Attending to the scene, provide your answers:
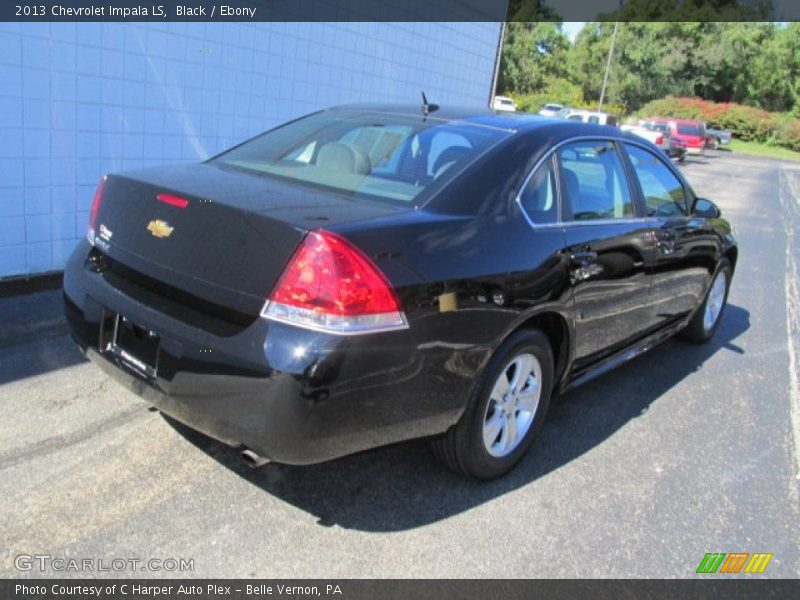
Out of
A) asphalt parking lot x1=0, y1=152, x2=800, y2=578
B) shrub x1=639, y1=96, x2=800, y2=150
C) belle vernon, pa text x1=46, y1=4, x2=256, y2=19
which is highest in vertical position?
shrub x1=639, y1=96, x2=800, y2=150

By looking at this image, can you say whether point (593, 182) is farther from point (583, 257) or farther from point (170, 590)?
point (170, 590)

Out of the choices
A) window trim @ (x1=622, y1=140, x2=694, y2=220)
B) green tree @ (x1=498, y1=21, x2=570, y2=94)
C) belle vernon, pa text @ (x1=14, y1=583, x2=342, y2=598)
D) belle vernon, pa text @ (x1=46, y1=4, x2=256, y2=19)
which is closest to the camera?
belle vernon, pa text @ (x1=14, y1=583, x2=342, y2=598)

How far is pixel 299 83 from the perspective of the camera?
7.83m

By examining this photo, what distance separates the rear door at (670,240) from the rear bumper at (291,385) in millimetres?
2084

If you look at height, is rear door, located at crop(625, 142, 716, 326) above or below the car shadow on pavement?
above

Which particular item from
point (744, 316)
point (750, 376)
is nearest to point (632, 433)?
point (750, 376)

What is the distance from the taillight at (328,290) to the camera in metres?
2.41

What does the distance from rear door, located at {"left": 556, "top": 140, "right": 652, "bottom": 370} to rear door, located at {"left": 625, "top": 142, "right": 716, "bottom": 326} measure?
7.0 inches

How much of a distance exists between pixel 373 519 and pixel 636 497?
51.8 inches

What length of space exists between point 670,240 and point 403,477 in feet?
7.74

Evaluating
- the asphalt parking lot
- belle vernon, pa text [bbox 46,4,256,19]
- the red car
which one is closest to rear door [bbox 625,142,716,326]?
the asphalt parking lot

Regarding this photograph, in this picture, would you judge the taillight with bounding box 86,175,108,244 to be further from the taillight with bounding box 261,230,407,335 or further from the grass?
the grass

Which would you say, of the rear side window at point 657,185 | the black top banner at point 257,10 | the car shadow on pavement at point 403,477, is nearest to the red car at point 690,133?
the black top banner at point 257,10

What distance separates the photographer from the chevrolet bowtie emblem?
9.06 ft
